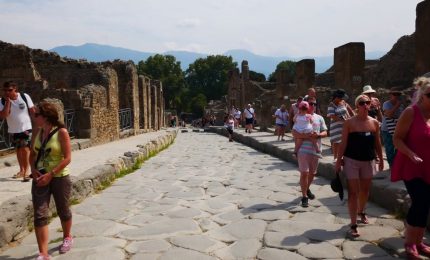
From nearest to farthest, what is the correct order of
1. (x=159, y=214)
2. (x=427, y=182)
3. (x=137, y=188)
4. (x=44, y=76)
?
(x=427, y=182) → (x=159, y=214) → (x=137, y=188) → (x=44, y=76)

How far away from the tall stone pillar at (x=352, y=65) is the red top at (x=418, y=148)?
10.5 metres

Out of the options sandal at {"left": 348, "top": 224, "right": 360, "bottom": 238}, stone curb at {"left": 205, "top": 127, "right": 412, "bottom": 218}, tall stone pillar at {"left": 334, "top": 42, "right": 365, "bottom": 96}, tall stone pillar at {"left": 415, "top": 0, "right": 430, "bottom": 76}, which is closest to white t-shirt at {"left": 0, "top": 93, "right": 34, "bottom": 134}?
sandal at {"left": 348, "top": 224, "right": 360, "bottom": 238}

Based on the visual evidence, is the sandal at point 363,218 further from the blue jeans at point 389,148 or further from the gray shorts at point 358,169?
the blue jeans at point 389,148

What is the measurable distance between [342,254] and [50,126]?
3171mm

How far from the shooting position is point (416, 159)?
13.2ft

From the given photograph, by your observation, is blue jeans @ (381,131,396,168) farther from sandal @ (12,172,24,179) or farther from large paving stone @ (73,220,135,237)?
sandal @ (12,172,24,179)

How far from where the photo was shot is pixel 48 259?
4281mm

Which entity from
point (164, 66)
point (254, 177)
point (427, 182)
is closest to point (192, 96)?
point (164, 66)

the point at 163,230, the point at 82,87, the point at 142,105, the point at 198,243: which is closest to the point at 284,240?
the point at 198,243

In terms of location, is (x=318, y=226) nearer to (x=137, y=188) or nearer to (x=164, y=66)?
(x=137, y=188)

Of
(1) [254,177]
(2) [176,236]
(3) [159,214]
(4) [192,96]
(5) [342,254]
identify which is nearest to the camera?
(5) [342,254]

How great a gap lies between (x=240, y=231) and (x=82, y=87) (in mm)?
13139

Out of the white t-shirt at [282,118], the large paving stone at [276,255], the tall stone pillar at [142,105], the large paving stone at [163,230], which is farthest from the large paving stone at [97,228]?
the tall stone pillar at [142,105]

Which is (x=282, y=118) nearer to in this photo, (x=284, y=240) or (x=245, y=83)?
(x=284, y=240)
